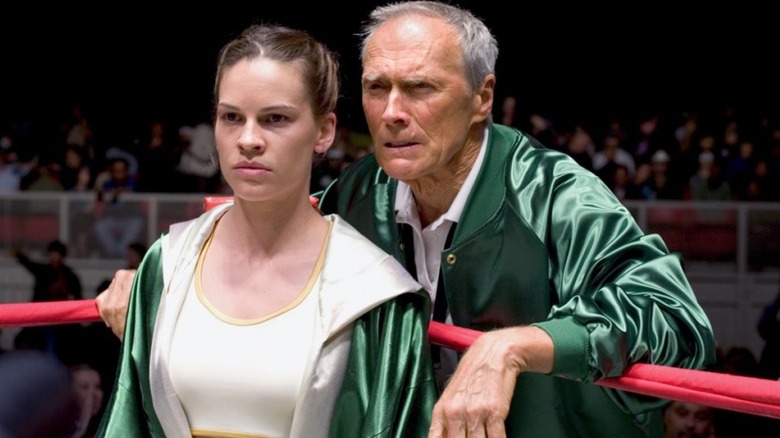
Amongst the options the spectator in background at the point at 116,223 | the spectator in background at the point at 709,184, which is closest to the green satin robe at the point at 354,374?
the spectator in background at the point at 116,223

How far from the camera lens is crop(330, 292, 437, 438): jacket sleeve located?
55.8 inches

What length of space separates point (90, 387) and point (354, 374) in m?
1.88

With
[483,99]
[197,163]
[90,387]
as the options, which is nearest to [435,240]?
[483,99]

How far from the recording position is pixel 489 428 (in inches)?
52.6

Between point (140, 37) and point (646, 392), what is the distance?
5.98m

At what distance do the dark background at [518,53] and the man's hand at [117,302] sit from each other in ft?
16.4

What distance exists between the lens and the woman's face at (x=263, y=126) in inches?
56.4

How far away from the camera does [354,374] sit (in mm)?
1433

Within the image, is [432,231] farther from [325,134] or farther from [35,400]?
[35,400]

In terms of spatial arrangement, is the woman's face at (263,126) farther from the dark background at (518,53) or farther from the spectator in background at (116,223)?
the dark background at (518,53)

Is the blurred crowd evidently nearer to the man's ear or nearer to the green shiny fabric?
the man's ear

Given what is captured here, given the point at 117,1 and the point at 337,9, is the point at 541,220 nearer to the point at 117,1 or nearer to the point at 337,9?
the point at 337,9

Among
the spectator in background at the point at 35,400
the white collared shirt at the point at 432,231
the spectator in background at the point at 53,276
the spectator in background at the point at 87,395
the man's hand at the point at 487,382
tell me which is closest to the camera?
the man's hand at the point at 487,382

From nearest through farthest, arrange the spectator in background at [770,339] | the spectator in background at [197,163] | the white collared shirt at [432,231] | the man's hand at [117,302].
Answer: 1. the man's hand at [117,302]
2. the white collared shirt at [432,231]
3. the spectator in background at [770,339]
4. the spectator in background at [197,163]
